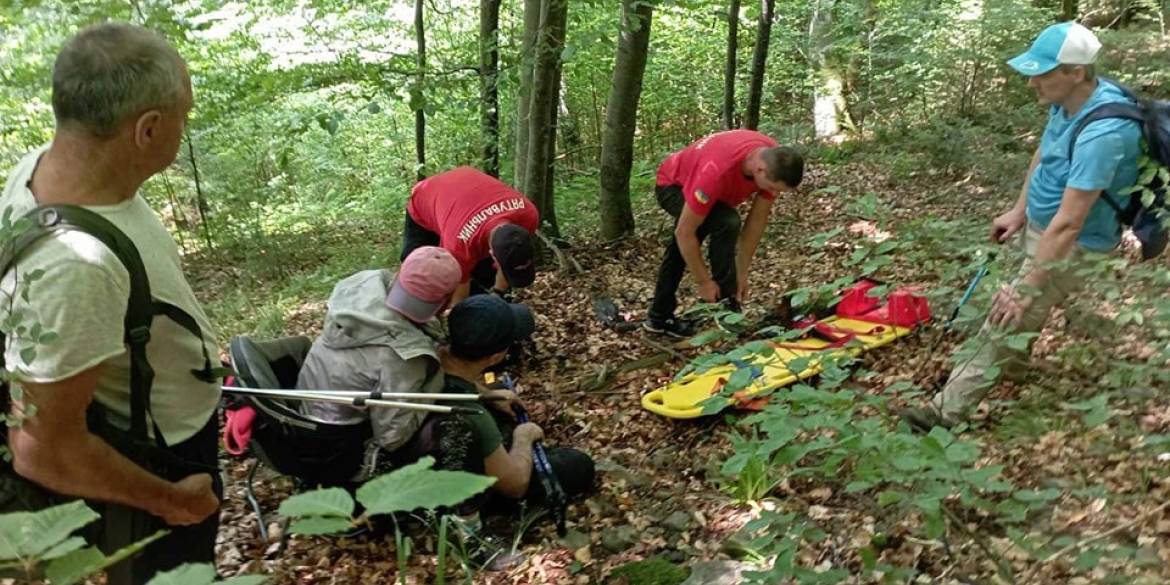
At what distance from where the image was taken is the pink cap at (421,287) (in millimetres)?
3184

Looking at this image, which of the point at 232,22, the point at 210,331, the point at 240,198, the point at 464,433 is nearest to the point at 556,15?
the point at 464,433

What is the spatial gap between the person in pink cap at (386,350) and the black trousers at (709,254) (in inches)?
94.8

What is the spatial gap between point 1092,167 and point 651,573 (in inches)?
103

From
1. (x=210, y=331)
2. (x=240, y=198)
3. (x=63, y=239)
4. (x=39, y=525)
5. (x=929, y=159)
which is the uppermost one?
(x=63, y=239)

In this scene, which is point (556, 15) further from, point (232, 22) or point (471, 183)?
point (232, 22)

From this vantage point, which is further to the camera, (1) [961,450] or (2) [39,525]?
(1) [961,450]

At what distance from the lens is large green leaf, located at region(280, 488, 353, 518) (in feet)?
3.69

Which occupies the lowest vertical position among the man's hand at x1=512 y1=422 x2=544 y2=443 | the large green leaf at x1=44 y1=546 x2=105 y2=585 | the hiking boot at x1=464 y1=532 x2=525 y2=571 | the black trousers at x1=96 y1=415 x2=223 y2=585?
the hiking boot at x1=464 y1=532 x2=525 y2=571

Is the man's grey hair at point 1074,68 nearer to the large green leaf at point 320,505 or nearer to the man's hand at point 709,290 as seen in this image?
the man's hand at point 709,290

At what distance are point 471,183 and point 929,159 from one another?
641 centimetres

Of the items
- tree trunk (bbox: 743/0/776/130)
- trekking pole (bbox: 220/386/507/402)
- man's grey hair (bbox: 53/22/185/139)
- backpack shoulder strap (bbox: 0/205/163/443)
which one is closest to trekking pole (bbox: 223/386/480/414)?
trekking pole (bbox: 220/386/507/402)

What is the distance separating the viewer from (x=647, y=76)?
12664mm

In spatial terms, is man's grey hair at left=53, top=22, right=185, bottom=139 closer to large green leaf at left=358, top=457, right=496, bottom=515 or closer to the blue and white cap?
large green leaf at left=358, top=457, right=496, bottom=515

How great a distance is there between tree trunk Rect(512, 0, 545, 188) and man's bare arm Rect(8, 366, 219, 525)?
5.06 m
